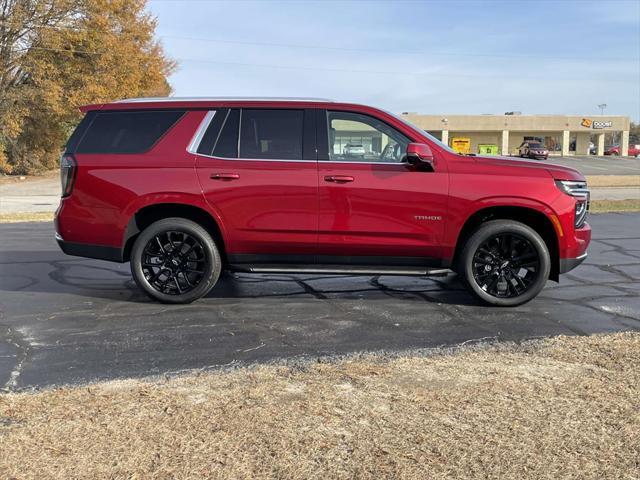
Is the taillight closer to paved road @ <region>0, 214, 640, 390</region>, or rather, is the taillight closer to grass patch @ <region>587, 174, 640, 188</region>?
paved road @ <region>0, 214, 640, 390</region>

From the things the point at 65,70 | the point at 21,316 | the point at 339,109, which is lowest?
the point at 21,316

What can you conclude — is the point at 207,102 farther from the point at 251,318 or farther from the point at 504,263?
the point at 504,263

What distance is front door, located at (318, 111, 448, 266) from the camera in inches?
231

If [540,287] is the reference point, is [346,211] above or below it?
above

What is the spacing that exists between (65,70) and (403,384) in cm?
2889

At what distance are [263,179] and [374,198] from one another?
109cm

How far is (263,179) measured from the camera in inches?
233

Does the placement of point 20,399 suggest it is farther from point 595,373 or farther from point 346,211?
point 595,373

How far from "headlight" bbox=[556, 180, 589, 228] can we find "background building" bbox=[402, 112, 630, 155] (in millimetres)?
67926

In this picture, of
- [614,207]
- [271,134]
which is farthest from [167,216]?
[614,207]

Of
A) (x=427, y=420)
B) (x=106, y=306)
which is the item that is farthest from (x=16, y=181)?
(x=427, y=420)

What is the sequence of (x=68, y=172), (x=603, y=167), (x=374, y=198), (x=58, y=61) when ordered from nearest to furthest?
(x=374, y=198), (x=68, y=172), (x=58, y=61), (x=603, y=167)

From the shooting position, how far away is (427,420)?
11.2 feet

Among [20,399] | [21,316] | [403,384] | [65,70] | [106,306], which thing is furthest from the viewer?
[65,70]
